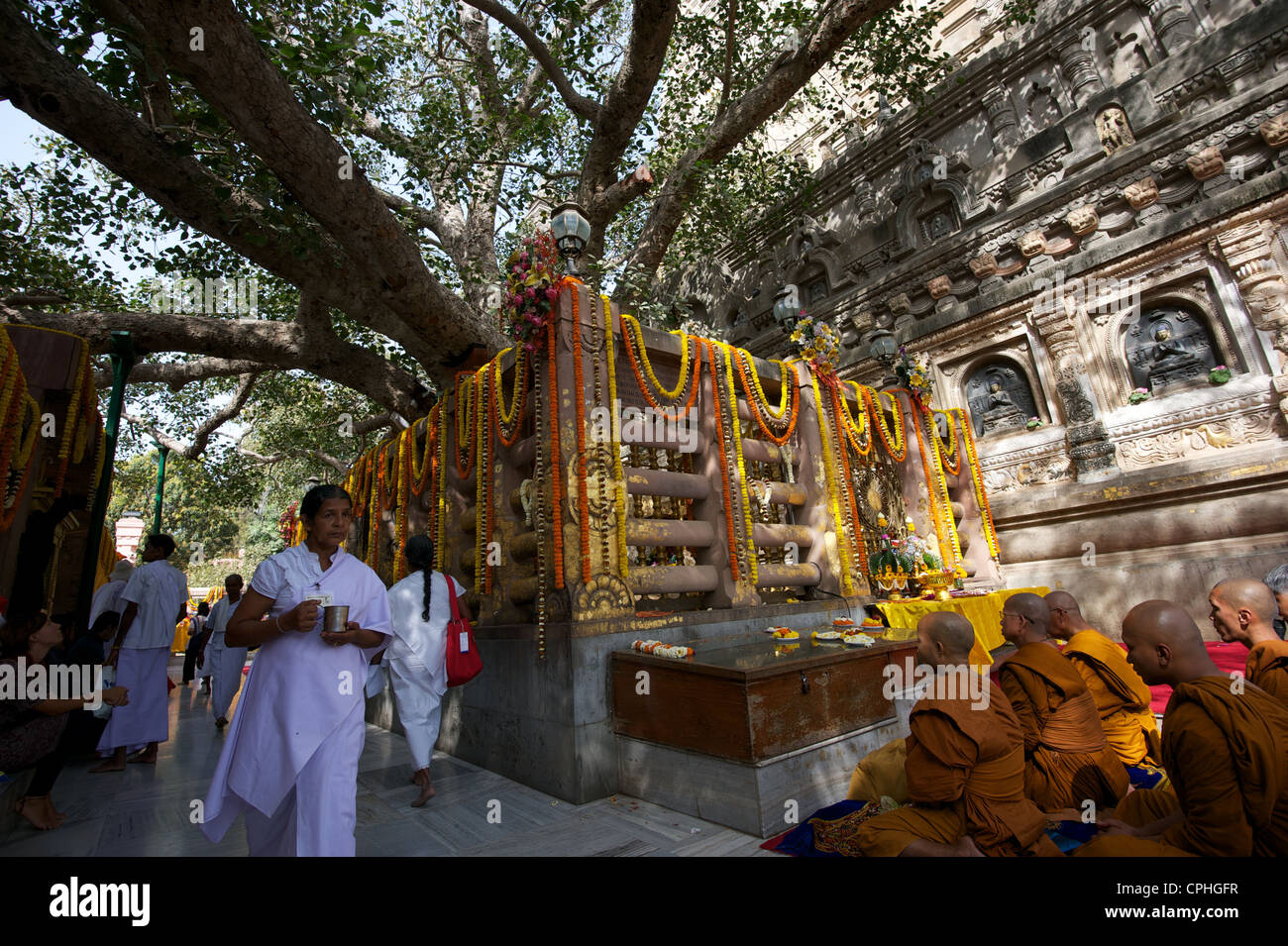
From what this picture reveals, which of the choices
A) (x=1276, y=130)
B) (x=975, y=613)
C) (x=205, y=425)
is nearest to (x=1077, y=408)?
(x=1276, y=130)

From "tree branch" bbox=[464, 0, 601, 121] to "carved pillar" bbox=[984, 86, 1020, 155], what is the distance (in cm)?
880

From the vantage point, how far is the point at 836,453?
24.3ft

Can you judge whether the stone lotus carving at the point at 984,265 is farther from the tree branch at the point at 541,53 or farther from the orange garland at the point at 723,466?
the orange garland at the point at 723,466

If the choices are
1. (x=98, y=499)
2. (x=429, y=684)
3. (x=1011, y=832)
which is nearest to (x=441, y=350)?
(x=98, y=499)

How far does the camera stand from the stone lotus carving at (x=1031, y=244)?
11258 millimetres

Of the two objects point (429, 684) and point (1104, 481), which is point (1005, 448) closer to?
point (1104, 481)

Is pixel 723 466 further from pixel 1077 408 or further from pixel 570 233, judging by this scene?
pixel 1077 408

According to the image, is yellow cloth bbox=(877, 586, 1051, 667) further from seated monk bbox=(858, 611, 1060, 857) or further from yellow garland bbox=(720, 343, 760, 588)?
seated monk bbox=(858, 611, 1060, 857)

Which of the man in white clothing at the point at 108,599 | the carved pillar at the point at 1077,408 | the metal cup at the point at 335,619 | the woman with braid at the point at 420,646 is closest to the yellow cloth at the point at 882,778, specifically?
the metal cup at the point at 335,619

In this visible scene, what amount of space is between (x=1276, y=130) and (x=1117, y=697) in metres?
10.2

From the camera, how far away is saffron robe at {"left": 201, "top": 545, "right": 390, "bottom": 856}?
256cm

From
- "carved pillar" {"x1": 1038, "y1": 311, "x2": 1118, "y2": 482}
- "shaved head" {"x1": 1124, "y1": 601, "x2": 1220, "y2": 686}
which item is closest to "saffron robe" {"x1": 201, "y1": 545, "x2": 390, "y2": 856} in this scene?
"shaved head" {"x1": 1124, "y1": 601, "x2": 1220, "y2": 686}

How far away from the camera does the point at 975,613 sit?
24.0ft
